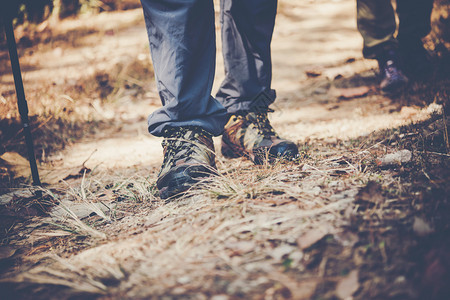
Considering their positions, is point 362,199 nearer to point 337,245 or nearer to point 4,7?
point 337,245

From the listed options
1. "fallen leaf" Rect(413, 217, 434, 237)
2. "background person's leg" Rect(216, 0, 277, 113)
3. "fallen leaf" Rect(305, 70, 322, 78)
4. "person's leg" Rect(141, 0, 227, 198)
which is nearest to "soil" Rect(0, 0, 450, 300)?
"fallen leaf" Rect(413, 217, 434, 237)

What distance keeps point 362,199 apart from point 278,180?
0.35 m

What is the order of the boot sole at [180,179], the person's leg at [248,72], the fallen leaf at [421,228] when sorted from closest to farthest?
1. the fallen leaf at [421,228]
2. the boot sole at [180,179]
3. the person's leg at [248,72]

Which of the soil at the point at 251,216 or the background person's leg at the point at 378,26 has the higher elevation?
the background person's leg at the point at 378,26


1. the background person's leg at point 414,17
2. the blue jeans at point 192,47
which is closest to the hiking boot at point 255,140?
the blue jeans at point 192,47

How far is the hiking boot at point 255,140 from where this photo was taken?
1591mm

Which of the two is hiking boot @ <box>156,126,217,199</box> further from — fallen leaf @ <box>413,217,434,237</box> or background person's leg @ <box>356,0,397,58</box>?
background person's leg @ <box>356,0,397,58</box>

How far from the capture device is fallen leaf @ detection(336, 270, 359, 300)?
0.66 metres

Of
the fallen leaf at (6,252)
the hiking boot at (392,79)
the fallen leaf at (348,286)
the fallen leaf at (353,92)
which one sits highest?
the hiking boot at (392,79)

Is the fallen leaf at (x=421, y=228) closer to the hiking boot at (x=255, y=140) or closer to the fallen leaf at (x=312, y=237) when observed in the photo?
the fallen leaf at (x=312, y=237)

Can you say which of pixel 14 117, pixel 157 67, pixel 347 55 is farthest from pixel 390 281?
pixel 347 55

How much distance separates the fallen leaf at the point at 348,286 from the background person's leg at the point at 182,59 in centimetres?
93

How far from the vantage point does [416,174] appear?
1.07m

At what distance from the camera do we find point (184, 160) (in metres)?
1.40
